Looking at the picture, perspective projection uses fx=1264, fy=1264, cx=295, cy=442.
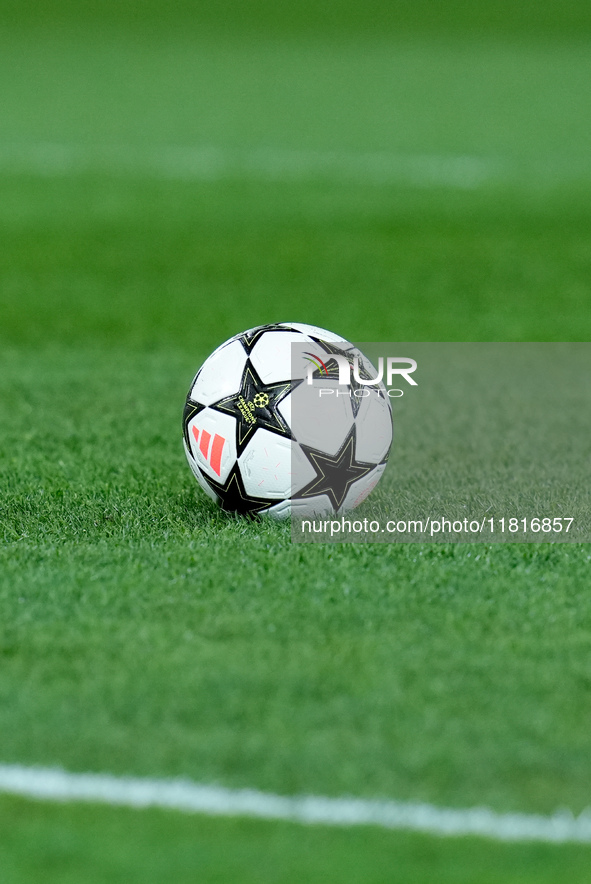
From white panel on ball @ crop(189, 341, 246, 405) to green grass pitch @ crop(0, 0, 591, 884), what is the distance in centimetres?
46

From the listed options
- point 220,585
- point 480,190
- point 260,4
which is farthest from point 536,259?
point 260,4

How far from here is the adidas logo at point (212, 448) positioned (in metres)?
4.49

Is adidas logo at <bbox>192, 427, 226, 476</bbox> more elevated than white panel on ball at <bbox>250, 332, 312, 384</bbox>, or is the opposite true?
white panel on ball at <bbox>250, 332, 312, 384</bbox>

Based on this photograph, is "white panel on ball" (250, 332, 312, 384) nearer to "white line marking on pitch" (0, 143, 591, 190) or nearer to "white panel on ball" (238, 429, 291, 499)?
"white panel on ball" (238, 429, 291, 499)

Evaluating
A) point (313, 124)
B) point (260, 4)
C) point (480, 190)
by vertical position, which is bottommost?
point (480, 190)

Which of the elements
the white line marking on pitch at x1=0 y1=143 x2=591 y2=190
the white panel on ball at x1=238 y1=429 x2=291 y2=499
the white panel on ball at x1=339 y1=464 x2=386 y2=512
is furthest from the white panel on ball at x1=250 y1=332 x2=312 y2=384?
the white line marking on pitch at x1=0 y1=143 x2=591 y2=190

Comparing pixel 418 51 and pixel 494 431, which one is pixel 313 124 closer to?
pixel 418 51

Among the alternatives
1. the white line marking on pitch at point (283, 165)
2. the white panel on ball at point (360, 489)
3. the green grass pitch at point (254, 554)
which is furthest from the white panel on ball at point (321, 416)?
the white line marking on pitch at point (283, 165)

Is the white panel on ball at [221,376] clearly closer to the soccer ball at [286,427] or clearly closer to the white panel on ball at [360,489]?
the soccer ball at [286,427]

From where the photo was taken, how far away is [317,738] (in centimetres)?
302

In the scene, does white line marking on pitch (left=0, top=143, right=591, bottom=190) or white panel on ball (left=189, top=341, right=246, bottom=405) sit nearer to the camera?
white panel on ball (left=189, top=341, right=246, bottom=405)

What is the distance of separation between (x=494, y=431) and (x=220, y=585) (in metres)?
2.78

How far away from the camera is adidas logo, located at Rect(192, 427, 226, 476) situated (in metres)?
4.49

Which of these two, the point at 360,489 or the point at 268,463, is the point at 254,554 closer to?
the point at 268,463
